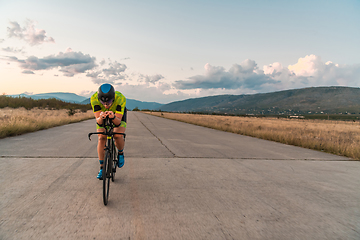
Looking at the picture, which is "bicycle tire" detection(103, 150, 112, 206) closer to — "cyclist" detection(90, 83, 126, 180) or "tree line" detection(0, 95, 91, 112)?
"cyclist" detection(90, 83, 126, 180)

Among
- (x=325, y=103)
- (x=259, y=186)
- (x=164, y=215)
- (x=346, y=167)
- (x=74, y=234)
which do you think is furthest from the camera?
(x=325, y=103)

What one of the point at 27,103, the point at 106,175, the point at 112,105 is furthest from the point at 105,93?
the point at 27,103

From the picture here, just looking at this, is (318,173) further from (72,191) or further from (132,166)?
(72,191)

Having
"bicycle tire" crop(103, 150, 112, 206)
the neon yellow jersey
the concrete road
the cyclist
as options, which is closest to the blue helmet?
the cyclist

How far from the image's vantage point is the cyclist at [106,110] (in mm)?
3674

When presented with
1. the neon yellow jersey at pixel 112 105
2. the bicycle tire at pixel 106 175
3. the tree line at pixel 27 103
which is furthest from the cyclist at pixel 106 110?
the tree line at pixel 27 103

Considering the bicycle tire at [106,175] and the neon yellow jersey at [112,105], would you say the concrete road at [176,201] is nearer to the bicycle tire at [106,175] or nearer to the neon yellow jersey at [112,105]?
the bicycle tire at [106,175]

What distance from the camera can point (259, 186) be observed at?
15.0 ft

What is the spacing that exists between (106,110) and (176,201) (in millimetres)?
2132

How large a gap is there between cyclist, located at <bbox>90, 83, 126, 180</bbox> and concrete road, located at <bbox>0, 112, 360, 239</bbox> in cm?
74

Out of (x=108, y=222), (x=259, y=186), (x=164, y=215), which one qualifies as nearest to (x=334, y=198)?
(x=259, y=186)

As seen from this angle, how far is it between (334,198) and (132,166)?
466 cm

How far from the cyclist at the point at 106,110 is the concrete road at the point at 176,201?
741 mm

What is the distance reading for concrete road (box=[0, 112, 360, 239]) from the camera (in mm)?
2738
